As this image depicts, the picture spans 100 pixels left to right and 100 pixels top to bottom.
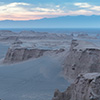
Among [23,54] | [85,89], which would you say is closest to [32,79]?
[23,54]

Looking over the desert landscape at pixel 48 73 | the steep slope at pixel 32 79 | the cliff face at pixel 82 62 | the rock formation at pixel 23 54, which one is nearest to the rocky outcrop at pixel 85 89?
the desert landscape at pixel 48 73

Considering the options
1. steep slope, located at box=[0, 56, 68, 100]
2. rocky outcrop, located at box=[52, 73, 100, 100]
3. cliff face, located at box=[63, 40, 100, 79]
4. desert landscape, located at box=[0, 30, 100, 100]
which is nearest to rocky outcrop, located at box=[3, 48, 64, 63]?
desert landscape, located at box=[0, 30, 100, 100]

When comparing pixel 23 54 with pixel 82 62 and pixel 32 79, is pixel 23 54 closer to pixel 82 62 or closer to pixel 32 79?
pixel 32 79

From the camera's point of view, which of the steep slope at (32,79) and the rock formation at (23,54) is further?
the rock formation at (23,54)

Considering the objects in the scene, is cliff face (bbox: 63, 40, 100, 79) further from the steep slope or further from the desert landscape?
the steep slope

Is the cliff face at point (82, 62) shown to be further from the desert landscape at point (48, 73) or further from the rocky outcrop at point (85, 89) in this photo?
the rocky outcrop at point (85, 89)
